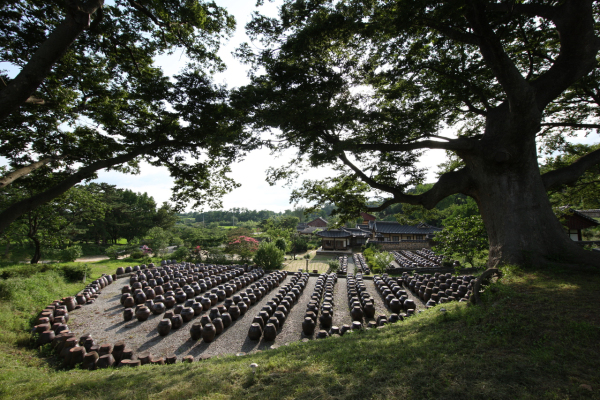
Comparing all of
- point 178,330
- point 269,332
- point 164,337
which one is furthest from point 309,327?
point 164,337

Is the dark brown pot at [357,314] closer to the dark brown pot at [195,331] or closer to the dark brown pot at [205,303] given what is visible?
the dark brown pot at [195,331]

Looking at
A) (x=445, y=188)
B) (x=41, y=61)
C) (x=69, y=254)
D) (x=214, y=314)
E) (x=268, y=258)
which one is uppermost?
(x=41, y=61)

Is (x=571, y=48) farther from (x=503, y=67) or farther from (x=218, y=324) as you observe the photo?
(x=218, y=324)

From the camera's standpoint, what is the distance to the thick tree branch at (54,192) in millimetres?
4785

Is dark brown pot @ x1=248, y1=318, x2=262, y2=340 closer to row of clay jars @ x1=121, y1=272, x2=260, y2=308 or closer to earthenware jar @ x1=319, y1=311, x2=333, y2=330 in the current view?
earthenware jar @ x1=319, y1=311, x2=333, y2=330

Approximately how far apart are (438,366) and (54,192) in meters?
7.78

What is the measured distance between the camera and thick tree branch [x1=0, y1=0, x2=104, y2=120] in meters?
3.46

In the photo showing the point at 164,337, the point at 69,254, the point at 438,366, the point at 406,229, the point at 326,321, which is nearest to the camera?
the point at 438,366

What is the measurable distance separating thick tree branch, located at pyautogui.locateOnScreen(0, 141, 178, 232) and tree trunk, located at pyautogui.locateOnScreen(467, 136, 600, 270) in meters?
8.82

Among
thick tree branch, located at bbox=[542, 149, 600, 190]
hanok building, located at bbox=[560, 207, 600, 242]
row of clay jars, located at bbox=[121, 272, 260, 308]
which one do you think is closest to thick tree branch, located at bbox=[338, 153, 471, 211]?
thick tree branch, located at bbox=[542, 149, 600, 190]

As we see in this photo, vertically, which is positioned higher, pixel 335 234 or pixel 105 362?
pixel 335 234

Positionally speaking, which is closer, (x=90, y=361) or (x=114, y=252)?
(x=90, y=361)

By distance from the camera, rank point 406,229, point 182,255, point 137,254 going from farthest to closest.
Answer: point 406,229 < point 137,254 < point 182,255

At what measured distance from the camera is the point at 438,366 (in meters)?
2.76
